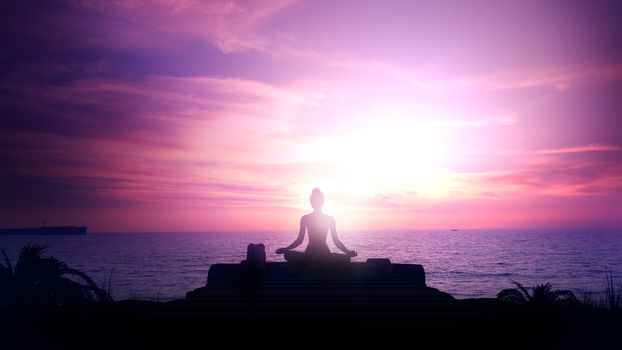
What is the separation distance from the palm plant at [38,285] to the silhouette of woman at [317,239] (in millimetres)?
8289

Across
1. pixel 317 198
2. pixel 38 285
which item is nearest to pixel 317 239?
pixel 317 198

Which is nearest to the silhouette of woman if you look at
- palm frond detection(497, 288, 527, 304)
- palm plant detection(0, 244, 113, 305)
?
palm plant detection(0, 244, 113, 305)

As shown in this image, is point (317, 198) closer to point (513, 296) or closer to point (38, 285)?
point (513, 296)

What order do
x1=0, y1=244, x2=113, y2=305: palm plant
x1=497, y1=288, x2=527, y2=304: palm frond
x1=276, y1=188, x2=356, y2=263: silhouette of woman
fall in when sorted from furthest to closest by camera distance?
x1=497, y1=288, x2=527, y2=304: palm frond
x1=0, y1=244, x2=113, y2=305: palm plant
x1=276, y1=188, x2=356, y2=263: silhouette of woman

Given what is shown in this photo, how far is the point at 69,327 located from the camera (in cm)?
475

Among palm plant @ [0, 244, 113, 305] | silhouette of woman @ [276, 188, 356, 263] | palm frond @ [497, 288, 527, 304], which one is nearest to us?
silhouette of woman @ [276, 188, 356, 263]

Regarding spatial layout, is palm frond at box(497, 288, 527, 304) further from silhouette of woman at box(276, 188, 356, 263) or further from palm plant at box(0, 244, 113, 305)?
palm plant at box(0, 244, 113, 305)

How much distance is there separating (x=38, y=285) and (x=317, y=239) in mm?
11061

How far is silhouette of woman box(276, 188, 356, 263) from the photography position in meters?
11.3

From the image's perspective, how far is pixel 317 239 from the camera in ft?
38.3

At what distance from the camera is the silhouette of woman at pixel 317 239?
11.3 m

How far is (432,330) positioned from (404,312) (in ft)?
2.78

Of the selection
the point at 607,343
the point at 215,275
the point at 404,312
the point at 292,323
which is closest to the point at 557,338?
the point at 607,343

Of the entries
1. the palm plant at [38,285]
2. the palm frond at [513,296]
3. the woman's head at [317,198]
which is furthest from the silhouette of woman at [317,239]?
the palm frond at [513,296]
